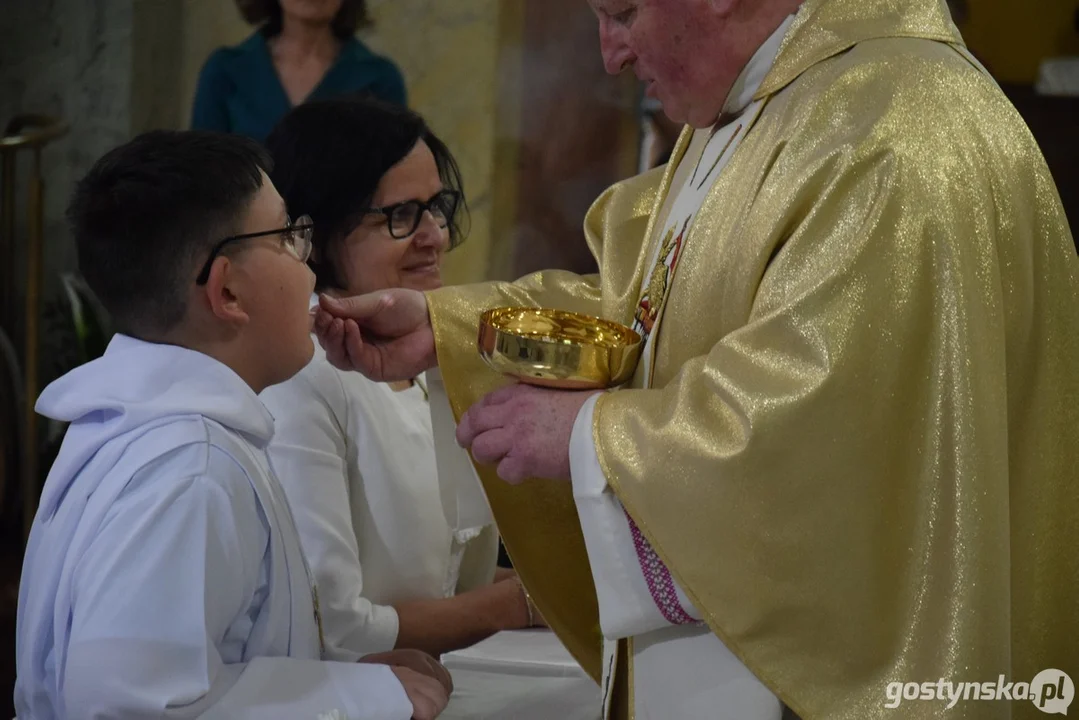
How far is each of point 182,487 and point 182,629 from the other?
0.19 metres

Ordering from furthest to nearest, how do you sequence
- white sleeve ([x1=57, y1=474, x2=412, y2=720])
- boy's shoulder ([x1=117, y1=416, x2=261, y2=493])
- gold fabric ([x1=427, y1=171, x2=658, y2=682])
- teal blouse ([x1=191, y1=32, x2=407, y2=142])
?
teal blouse ([x1=191, y1=32, x2=407, y2=142]) → gold fabric ([x1=427, y1=171, x2=658, y2=682]) → boy's shoulder ([x1=117, y1=416, x2=261, y2=493]) → white sleeve ([x1=57, y1=474, x2=412, y2=720])

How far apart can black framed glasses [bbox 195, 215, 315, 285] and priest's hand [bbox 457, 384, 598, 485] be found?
44cm

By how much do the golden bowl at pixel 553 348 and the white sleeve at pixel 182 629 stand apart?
0.41m

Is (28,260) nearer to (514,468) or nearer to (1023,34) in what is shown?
(514,468)

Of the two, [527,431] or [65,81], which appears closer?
[527,431]

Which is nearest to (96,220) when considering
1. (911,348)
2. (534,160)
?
(911,348)

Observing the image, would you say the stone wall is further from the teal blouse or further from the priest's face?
the priest's face

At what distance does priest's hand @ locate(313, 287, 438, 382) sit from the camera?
2389 millimetres

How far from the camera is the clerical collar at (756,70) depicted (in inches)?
81.2

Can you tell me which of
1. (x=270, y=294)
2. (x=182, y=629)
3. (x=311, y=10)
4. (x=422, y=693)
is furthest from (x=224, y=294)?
(x=311, y=10)

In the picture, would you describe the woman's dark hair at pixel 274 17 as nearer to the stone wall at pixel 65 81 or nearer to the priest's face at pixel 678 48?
the stone wall at pixel 65 81

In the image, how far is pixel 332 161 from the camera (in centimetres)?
284

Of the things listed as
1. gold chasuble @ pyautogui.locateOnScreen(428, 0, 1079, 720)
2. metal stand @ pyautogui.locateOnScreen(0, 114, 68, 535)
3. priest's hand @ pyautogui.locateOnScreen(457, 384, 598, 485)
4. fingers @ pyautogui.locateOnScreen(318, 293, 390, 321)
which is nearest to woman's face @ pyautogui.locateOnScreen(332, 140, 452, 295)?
fingers @ pyautogui.locateOnScreen(318, 293, 390, 321)

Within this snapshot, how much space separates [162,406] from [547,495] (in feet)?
2.43
